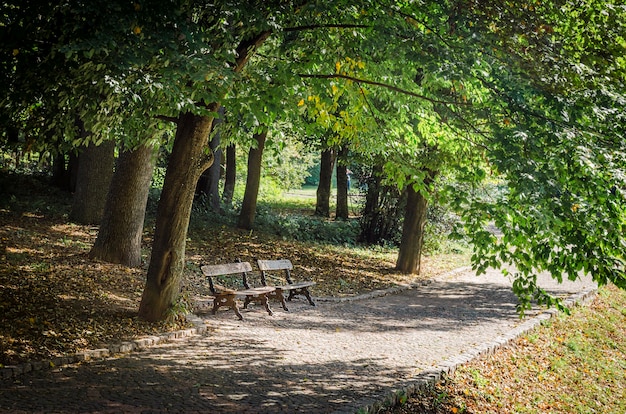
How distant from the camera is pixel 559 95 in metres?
7.64

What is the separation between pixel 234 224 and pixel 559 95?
44.7 ft

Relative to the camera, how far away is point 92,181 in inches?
590

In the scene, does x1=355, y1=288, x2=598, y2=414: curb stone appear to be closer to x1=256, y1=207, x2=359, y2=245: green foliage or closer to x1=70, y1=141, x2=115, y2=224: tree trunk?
x1=256, y1=207, x2=359, y2=245: green foliage

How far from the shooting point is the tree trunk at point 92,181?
1484 cm

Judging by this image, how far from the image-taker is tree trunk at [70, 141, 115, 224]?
1484 cm

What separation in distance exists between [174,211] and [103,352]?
228 cm

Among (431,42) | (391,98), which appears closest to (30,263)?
(391,98)

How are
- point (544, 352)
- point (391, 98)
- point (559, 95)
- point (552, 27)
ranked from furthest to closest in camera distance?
1. point (544, 352)
2. point (391, 98)
3. point (552, 27)
4. point (559, 95)

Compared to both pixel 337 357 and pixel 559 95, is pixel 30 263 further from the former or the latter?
pixel 559 95

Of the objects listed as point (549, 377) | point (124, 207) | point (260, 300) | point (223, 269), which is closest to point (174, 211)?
point (223, 269)

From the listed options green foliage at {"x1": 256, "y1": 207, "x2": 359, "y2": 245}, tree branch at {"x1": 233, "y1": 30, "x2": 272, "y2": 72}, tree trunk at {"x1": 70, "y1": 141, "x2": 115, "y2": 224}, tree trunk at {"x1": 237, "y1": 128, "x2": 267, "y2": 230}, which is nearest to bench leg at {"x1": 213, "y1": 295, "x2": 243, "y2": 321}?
tree branch at {"x1": 233, "y1": 30, "x2": 272, "y2": 72}

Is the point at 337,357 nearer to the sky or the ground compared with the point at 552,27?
nearer to the ground

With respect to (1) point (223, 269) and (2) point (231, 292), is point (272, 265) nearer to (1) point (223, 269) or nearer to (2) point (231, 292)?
(1) point (223, 269)

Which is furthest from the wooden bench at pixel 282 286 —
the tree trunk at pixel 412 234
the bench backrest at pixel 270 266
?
the tree trunk at pixel 412 234
